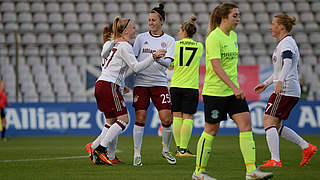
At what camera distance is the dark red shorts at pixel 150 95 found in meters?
8.88

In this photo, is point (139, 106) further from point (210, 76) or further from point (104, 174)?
point (210, 76)

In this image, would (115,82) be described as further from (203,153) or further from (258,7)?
(258,7)

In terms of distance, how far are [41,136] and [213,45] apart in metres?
12.9

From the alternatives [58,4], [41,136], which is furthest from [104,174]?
[58,4]

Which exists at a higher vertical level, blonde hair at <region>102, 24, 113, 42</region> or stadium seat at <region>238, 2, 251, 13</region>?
stadium seat at <region>238, 2, 251, 13</region>

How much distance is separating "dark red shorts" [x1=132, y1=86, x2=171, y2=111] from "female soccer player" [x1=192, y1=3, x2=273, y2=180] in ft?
8.08

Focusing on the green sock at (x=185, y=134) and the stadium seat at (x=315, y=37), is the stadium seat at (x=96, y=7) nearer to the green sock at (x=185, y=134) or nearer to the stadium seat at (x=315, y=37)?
the stadium seat at (x=315, y=37)

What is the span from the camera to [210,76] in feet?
21.2

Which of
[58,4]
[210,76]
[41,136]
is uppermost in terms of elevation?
[58,4]

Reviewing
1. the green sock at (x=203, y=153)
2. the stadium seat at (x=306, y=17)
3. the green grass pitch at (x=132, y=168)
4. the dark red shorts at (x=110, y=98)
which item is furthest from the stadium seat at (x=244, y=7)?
the green sock at (x=203, y=153)

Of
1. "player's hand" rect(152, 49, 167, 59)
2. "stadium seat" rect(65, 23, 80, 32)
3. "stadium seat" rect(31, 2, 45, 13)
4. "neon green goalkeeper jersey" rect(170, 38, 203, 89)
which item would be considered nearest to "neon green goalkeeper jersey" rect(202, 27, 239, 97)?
"player's hand" rect(152, 49, 167, 59)

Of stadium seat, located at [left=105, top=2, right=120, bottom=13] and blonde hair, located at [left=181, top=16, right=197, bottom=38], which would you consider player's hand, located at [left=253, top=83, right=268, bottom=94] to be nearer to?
blonde hair, located at [left=181, top=16, right=197, bottom=38]

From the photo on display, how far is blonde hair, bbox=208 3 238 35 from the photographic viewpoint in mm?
6473

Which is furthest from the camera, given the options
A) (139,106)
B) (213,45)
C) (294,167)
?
(139,106)
